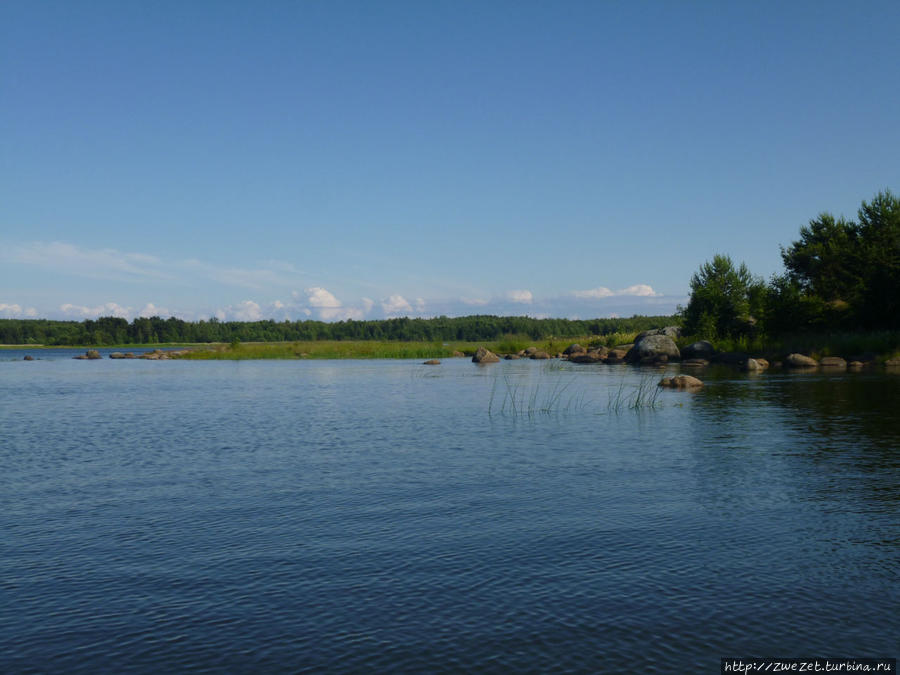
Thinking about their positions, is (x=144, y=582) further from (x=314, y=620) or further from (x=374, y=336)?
(x=374, y=336)

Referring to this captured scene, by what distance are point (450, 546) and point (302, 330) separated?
157 metres

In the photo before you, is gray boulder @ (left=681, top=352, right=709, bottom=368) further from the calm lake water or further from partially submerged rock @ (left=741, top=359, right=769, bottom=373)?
the calm lake water

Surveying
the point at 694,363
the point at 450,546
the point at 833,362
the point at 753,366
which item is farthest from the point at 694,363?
the point at 450,546

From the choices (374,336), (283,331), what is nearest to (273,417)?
(374,336)

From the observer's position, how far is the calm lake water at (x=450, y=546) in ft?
21.9

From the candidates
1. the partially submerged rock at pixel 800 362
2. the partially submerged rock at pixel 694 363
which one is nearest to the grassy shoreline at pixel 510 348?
the partially submerged rock at pixel 800 362

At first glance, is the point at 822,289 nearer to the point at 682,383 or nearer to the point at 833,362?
the point at 833,362

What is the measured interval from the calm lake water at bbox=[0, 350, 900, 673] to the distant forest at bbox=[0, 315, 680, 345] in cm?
12647

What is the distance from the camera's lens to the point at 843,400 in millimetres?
27062

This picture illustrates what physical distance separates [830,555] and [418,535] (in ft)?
17.9

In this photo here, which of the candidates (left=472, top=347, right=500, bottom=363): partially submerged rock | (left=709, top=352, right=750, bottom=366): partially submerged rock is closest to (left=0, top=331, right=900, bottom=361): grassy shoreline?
(left=709, top=352, right=750, bottom=366): partially submerged rock

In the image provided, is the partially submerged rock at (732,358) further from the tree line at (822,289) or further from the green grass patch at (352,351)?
the green grass patch at (352,351)

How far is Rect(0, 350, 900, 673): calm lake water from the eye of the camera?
6.67 meters

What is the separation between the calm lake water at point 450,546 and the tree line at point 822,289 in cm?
3397
